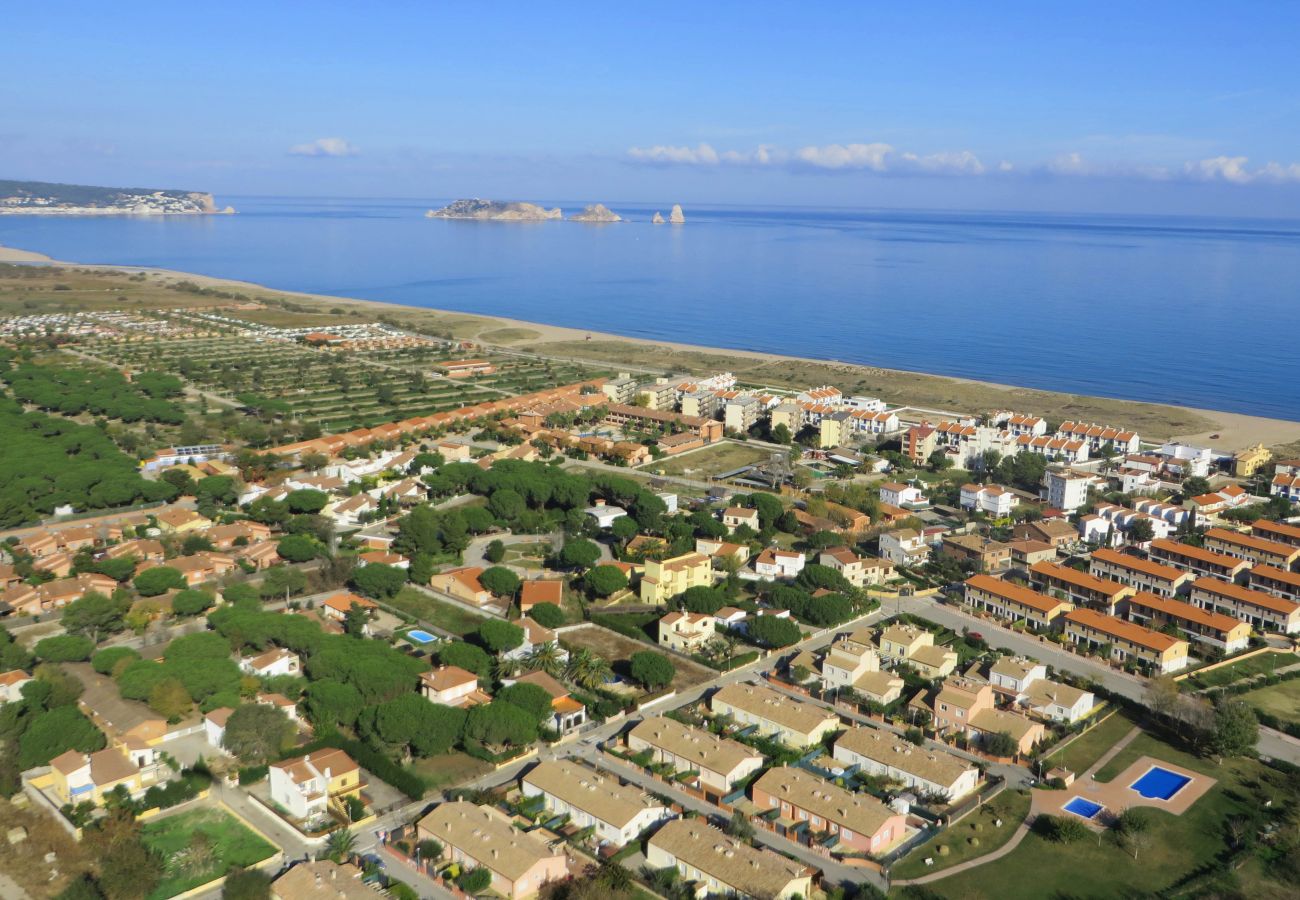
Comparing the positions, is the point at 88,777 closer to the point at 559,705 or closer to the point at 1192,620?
the point at 559,705

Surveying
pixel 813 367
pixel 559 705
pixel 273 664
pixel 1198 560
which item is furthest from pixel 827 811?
pixel 813 367

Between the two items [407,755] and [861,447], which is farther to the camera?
[861,447]

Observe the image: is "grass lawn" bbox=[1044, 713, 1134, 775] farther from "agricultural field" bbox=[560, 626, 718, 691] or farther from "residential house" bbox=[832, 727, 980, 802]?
"agricultural field" bbox=[560, 626, 718, 691]

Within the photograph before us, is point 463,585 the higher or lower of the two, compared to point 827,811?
lower

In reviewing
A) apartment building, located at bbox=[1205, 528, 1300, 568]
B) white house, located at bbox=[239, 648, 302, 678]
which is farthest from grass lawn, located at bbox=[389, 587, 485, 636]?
apartment building, located at bbox=[1205, 528, 1300, 568]

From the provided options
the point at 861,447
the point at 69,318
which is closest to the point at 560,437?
the point at 861,447

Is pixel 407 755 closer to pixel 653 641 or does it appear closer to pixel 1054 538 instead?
pixel 653 641
